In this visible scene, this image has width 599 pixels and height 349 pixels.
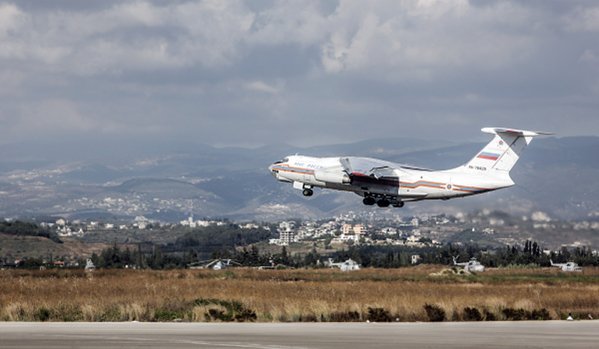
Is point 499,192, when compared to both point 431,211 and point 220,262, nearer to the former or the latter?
point 431,211

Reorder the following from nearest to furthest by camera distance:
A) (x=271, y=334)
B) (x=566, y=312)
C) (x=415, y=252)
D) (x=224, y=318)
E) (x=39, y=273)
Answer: (x=271, y=334) → (x=224, y=318) → (x=566, y=312) → (x=39, y=273) → (x=415, y=252)

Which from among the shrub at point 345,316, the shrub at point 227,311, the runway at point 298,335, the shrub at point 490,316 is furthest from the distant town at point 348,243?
the runway at point 298,335

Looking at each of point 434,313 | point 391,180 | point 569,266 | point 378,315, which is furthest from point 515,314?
point 569,266

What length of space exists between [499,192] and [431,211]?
9587mm

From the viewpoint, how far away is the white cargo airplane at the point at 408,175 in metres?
68.8

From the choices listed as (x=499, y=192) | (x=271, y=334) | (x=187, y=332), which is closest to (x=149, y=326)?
(x=187, y=332)

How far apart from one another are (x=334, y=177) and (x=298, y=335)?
37.1 meters

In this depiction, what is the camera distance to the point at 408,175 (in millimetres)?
71438

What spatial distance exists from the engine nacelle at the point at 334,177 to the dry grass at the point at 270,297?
6.20m

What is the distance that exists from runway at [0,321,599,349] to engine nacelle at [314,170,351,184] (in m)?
30.1

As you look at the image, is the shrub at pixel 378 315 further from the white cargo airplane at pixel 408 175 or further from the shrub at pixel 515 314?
the white cargo airplane at pixel 408 175

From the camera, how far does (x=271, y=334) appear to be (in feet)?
119

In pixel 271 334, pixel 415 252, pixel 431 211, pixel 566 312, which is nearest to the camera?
pixel 271 334

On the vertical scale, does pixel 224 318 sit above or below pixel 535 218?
below
